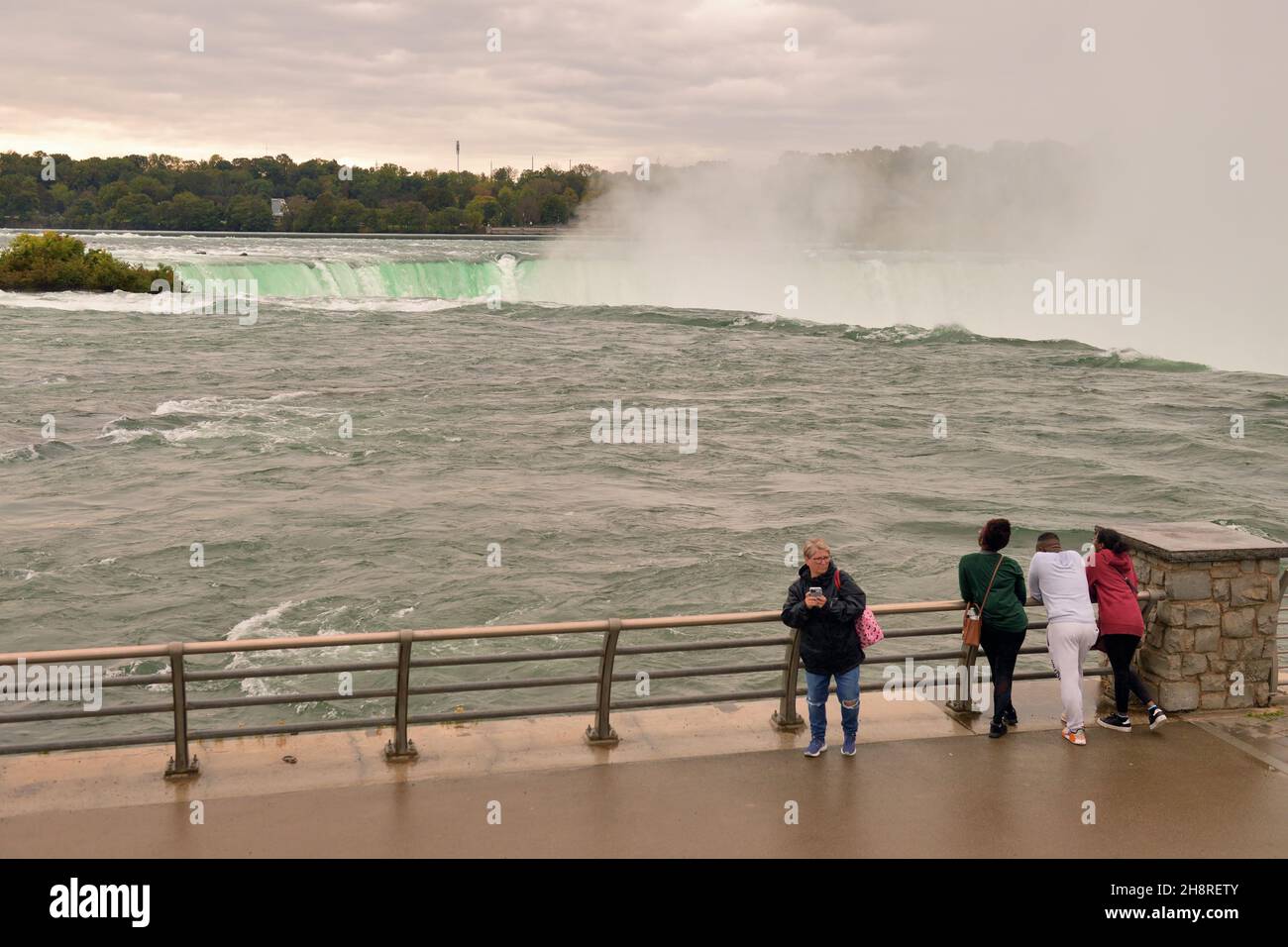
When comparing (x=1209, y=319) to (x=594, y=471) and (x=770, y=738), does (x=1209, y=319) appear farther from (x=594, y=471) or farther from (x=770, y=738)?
(x=770, y=738)

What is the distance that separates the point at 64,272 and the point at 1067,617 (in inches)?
2380

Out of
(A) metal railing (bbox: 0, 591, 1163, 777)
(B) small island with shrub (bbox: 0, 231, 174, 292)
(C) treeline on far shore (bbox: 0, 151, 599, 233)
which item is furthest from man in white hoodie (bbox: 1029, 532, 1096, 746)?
(C) treeline on far shore (bbox: 0, 151, 599, 233)

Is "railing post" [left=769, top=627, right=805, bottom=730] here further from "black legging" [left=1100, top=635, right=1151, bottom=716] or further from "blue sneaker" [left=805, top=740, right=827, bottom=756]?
"black legging" [left=1100, top=635, right=1151, bottom=716]

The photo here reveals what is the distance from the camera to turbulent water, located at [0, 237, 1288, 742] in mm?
15516

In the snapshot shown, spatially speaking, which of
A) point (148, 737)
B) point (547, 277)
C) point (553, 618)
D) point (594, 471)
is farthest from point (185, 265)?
point (148, 737)

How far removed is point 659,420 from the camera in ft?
99.5

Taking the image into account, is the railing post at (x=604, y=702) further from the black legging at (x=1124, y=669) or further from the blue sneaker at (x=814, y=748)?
the black legging at (x=1124, y=669)

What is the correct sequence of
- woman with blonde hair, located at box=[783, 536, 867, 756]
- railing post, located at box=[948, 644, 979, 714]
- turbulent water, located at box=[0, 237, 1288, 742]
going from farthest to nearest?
1. turbulent water, located at box=[0, 237, 1288, 742]
2. railing post, located at box=[948, 644, 979, 714]
3. woman with blonde hair, located at box=[783, 536, 867, 756]

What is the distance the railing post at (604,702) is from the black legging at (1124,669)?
3.05 m

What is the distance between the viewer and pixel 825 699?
23.4 ft

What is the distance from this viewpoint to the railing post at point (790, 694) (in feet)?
24.6

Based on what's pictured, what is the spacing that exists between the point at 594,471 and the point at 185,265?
1811 inches
